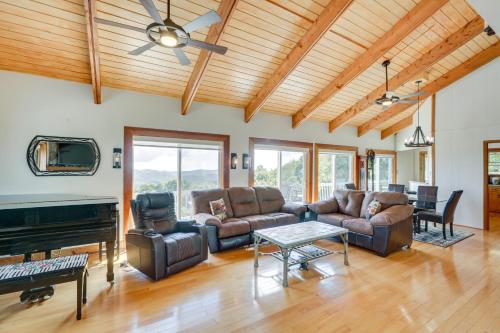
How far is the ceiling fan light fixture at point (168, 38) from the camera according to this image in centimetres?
244

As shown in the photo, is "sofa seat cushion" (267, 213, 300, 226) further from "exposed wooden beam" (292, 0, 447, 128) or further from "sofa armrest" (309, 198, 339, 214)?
"exposed wooden beam" (292, 0, 447, 128)

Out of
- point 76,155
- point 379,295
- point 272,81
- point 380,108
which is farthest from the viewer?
point 380,108

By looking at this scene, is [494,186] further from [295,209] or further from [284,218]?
[284,218]

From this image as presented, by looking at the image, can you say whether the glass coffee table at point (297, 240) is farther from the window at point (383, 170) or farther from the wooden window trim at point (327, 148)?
the window at point (383, 170)

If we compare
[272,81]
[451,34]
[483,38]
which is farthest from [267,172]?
[483,38]

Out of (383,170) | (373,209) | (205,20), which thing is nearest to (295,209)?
(373,209)

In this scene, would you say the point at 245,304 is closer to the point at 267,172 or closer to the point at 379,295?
the point at 379,295

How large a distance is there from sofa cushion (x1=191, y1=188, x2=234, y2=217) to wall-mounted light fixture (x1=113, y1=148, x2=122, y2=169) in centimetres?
139

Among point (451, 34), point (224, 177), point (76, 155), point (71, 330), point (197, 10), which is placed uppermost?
point (451, 34)

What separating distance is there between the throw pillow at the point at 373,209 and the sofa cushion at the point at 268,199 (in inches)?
69.8

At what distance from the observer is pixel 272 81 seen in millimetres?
4875

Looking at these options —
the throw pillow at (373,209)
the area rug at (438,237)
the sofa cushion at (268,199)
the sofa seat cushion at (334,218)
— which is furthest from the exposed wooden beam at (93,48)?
the area rug at (438,237)

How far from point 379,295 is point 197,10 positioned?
422 centimetres

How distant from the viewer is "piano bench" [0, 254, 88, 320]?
7.41 feet
